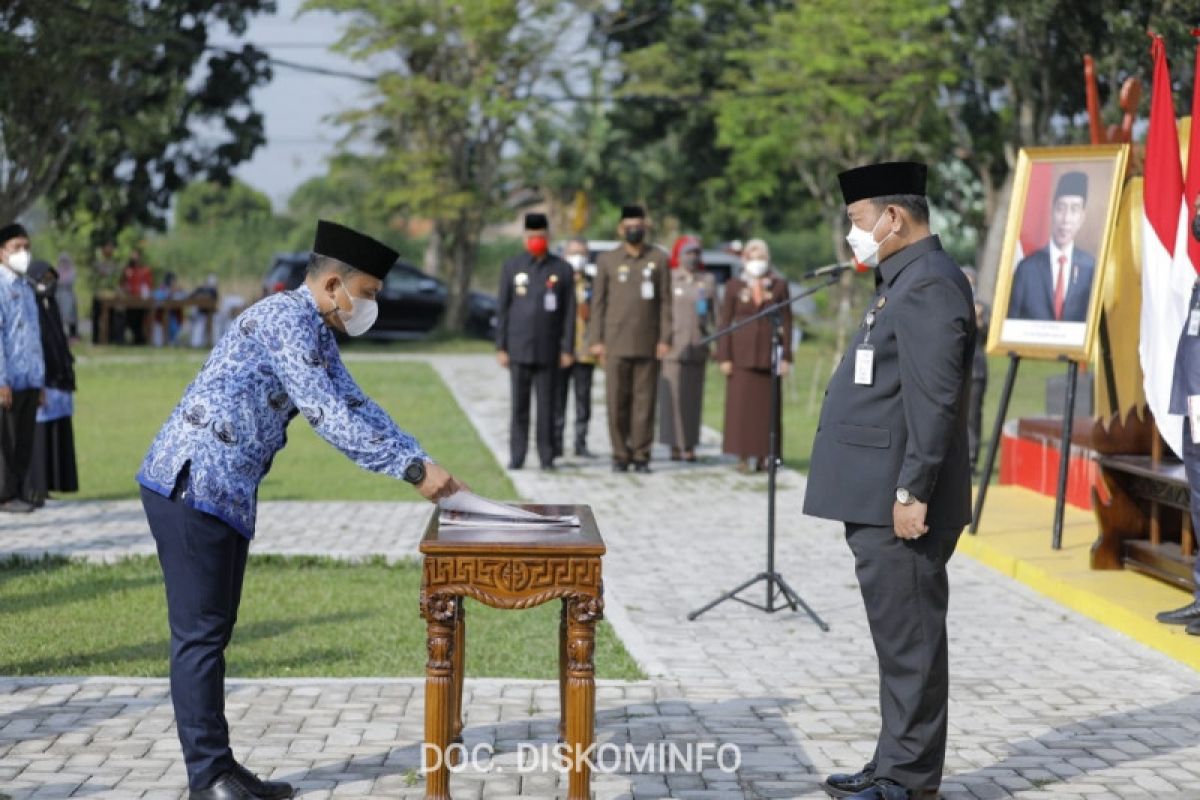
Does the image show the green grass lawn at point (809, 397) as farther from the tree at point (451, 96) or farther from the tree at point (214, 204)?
the tree at point (214, 204)

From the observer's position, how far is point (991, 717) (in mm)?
7434

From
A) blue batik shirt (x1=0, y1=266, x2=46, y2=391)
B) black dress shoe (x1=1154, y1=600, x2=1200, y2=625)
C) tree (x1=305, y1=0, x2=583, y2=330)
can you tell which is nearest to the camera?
black dress shoe (x1=1154, y1=600, x2=1200, y2=625)

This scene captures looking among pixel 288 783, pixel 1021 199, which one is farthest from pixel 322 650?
pixel 1021 199

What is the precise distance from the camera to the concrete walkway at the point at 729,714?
20.7ft

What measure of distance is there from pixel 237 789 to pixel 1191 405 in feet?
16.4

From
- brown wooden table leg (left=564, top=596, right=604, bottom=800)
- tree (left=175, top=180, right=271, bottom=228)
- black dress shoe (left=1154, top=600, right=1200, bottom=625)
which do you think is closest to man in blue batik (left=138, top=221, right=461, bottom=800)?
brown wooden table leg (left=564, top=596, right=604, bottom=800)

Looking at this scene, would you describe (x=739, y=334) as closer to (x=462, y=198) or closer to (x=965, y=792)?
(x=965, y=792)

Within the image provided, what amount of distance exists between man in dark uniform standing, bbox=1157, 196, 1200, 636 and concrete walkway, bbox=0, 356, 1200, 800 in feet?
0.94

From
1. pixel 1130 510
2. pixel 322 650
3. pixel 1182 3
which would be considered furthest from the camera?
pixel 1182 3

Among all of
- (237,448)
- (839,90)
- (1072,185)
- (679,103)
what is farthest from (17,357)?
(679,103)

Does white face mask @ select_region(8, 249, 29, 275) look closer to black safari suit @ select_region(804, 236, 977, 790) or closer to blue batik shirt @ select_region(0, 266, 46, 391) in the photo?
blue batik shirt @ select_region(0, 266, 46, 391)

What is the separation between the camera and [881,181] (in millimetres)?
6016

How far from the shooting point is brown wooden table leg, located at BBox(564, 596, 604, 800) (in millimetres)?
5680

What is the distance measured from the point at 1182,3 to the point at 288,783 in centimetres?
2325
